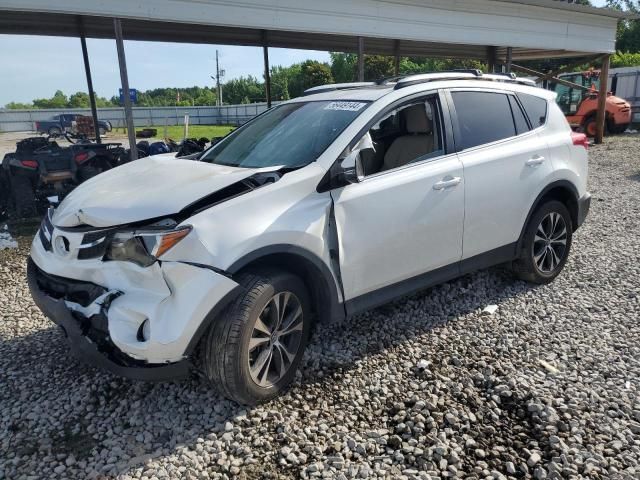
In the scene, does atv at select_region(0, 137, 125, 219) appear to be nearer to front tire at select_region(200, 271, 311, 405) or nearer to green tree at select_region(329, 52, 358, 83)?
front tire at select_region(200, 271, 311, 405)

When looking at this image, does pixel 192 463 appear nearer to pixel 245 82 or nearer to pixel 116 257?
pixel 116 257

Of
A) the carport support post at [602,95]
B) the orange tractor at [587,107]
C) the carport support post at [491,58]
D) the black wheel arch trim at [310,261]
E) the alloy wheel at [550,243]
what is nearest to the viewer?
the black wheel arch trim at [310,261]

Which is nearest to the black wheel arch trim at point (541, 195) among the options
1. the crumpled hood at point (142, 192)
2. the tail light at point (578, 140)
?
the tail light at point (578, 140)

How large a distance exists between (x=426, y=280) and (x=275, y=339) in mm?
1303

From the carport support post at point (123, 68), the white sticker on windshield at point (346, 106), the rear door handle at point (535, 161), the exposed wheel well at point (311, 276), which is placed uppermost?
the carport support post at point (123, 68)

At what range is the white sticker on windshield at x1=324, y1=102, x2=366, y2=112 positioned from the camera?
3.51m

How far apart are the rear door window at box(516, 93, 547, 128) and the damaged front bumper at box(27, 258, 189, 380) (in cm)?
361

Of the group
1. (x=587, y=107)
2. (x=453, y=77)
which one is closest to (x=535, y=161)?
(x=453, y=77)

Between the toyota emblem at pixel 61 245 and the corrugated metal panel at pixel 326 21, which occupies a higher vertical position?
the corrugated metal panel at pixel 326 21

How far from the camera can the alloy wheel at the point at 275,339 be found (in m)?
2.91

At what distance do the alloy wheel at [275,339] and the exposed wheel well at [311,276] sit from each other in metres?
0.14

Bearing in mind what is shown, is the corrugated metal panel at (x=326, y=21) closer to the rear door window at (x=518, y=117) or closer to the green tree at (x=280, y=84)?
the rear door window at (x=518, y=117)

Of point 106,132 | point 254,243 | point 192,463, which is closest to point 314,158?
point 254,243

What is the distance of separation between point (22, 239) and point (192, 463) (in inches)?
213
